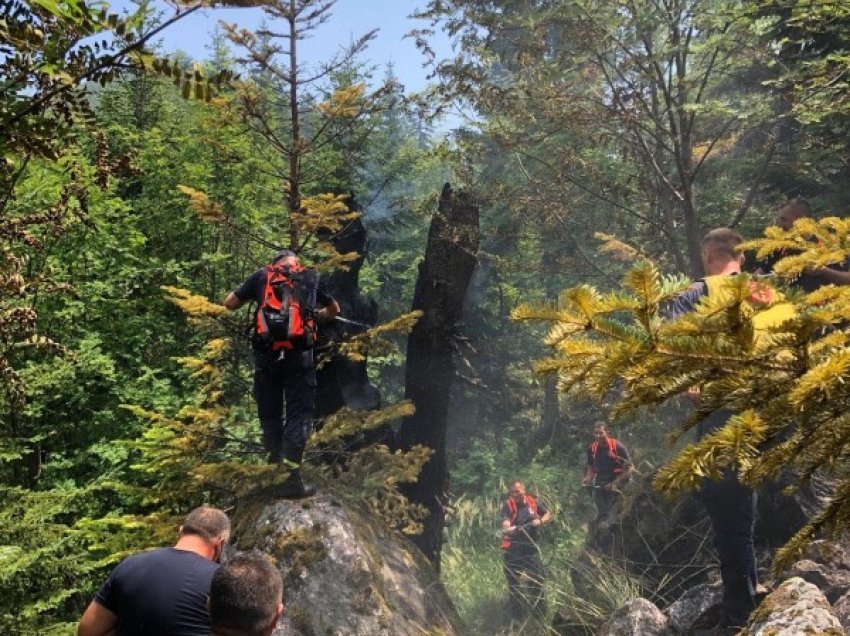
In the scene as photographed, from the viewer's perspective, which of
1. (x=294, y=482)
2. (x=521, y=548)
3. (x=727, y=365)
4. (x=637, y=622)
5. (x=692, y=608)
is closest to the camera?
(x=727, y=365)

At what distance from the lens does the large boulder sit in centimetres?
524

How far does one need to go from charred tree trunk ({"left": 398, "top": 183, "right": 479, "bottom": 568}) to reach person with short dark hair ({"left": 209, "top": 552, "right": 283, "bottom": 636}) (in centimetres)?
675

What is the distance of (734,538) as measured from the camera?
519cm

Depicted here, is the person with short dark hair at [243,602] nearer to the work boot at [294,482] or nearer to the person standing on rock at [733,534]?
the work boot at [294,482]

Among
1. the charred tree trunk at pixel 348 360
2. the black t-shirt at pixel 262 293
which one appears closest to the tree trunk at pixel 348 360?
the charred tree trunk at pixel 348 360

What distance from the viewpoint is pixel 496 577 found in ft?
50.7

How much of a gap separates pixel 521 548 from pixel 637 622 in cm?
651

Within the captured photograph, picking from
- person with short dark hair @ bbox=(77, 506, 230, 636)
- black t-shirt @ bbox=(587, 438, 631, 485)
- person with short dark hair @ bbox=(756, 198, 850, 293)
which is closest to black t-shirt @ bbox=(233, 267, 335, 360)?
person with short dark hair @ bbox=(77, 506, 230, 636)

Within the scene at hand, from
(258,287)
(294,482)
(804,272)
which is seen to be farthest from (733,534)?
(258,287)

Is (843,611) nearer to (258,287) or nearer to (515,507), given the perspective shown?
(258,287)

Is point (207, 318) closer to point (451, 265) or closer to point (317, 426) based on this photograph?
point (317, 426)

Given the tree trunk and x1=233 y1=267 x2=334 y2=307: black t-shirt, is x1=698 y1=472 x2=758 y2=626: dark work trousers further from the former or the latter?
the tree trunk

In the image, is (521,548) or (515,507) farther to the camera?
(515,507)

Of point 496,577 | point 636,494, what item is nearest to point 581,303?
point 636,494
